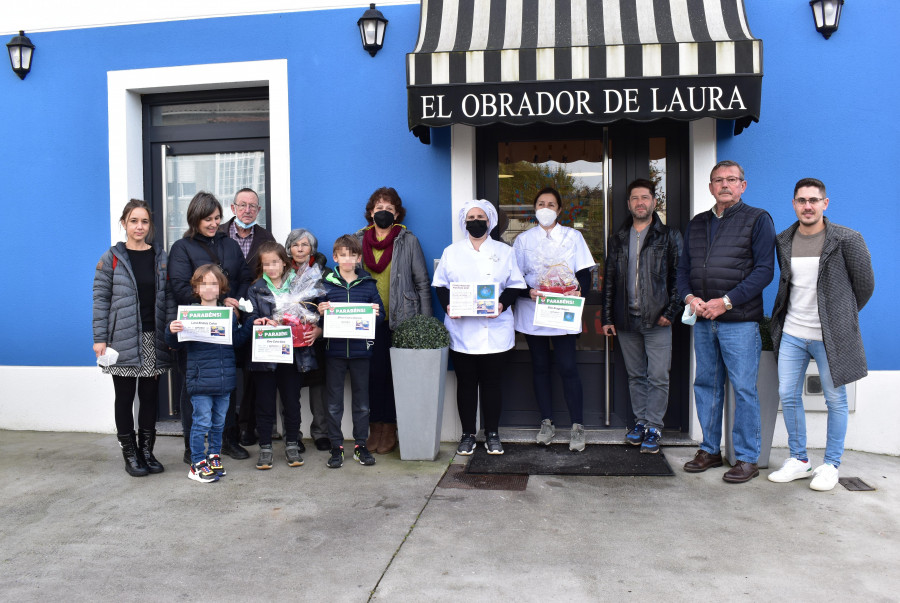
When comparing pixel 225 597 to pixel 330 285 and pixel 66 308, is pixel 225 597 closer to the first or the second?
pixel 330 285

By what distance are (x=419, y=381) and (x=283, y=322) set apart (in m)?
1.05

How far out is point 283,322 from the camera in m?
4.86

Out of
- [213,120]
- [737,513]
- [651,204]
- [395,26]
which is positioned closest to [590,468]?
[737,513]

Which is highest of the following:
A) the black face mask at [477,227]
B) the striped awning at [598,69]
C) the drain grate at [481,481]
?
the striped awning at [598,69]

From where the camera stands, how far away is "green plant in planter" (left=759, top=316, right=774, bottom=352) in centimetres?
476

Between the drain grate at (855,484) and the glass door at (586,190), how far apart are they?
1.36 m

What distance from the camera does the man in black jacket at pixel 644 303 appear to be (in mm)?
5133

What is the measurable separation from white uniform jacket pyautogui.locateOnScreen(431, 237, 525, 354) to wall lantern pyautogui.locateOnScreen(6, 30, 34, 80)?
422 cm

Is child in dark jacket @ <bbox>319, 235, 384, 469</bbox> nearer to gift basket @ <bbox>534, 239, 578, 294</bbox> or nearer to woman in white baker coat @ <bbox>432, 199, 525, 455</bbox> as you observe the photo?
woman in white baker coat @ <bbox>432, 199, 525, 455</bbox>

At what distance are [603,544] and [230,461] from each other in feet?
9.57

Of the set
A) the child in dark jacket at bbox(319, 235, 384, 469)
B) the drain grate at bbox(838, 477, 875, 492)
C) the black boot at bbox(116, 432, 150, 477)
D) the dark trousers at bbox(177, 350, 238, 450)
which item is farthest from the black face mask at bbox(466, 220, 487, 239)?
the drain grate at bbox(838, 477, 875, 492)

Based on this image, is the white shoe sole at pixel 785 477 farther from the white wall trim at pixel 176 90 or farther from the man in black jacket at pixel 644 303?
the white wall trim at pixel 176 90

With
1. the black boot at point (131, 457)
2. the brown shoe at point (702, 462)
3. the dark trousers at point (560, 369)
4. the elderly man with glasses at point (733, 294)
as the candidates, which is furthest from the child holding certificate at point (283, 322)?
the brown shoe at point (702, 462)

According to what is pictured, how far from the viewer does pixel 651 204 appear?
17.1 feet
